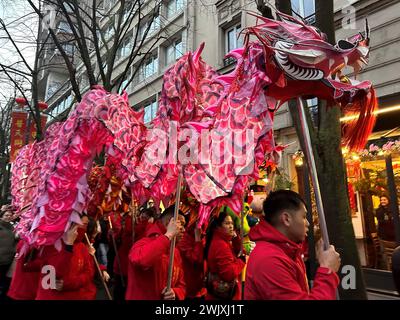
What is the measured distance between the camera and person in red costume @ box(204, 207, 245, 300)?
10.6 feet

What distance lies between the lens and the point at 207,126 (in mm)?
2438

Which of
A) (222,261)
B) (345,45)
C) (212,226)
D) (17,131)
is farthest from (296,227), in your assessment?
(17,131)

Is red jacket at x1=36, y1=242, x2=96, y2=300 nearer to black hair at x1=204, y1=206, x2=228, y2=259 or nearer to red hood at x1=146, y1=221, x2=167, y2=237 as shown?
red hood at x1=146, y1=221, x2=167, y2=237

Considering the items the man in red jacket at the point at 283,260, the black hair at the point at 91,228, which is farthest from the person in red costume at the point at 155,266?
the black hair at the point at 91,228

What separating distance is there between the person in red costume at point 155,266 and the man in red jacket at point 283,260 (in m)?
1.00

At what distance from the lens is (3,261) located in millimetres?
4805

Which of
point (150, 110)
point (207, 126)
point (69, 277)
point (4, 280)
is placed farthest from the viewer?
point (150, 110)

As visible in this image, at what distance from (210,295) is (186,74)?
215 centimetres

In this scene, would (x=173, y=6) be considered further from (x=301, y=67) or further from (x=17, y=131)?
(x=301, y=67)

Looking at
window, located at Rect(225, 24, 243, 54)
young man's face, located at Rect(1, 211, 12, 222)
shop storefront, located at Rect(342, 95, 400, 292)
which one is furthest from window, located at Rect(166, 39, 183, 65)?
young man's face, located at Rect(1, 211, 12, 222)

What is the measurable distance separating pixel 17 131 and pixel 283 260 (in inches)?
533

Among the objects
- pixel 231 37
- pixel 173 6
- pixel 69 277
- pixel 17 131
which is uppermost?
pixel 173 6

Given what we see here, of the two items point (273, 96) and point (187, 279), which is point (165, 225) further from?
point (273, 96)

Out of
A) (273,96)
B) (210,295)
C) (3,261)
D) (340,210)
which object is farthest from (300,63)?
(3,261)
